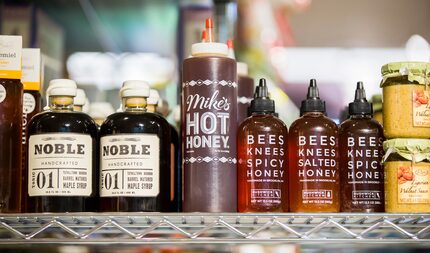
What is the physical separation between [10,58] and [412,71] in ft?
2.47

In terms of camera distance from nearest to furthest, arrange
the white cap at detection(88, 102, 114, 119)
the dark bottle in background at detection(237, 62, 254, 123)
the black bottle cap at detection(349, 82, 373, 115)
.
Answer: the black bottle cap at detection(349, 82, 373, 115), the dark bottle in background at detection(237, 62, 254, 123), the white cap at detection(88, 102, 114, 119)

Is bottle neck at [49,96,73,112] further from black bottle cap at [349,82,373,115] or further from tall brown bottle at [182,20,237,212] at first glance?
black bottle cap at [349,82,373,115]

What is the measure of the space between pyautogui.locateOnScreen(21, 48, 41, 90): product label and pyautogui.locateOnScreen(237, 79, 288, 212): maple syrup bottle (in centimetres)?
44

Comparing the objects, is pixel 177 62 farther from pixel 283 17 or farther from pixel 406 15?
pixel 406 15

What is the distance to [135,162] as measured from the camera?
1.44 metres

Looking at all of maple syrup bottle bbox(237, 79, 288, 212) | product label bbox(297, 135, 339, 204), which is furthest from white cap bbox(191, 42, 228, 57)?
product label bbox(297, 135, 339, 204)

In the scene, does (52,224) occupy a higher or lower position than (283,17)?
lower

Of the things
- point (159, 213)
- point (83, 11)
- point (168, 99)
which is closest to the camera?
point (159, 213)

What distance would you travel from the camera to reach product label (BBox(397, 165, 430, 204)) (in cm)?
147

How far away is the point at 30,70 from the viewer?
1618 mm

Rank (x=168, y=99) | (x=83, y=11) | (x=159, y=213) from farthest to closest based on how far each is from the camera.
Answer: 1. (x=83, y=11)
2. (x=168, y=99)
3. (x=159, y=213)

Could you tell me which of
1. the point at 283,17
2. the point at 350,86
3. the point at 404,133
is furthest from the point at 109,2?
the point at 404,133

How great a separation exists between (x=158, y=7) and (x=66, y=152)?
2.94 ft

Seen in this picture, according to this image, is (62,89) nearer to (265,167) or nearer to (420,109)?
(265,167)
